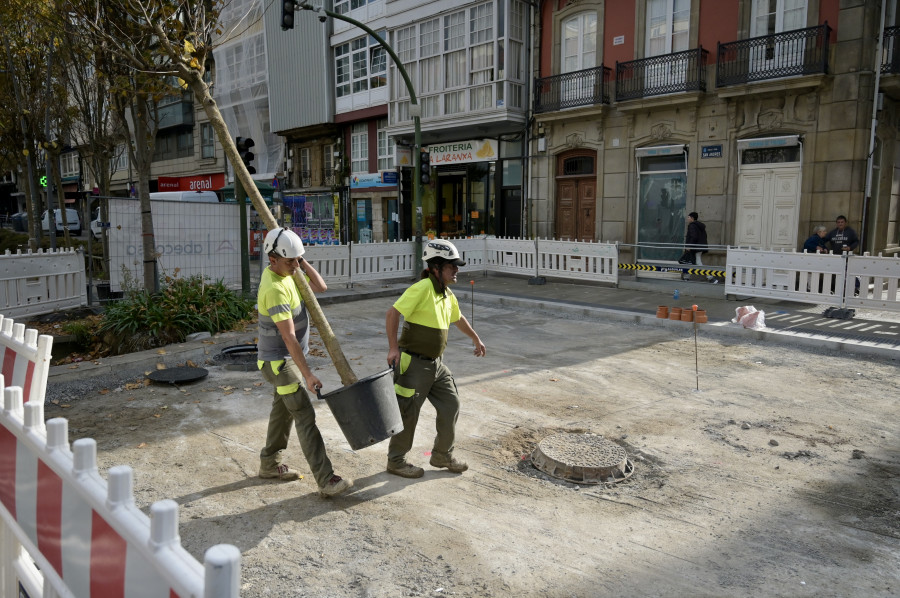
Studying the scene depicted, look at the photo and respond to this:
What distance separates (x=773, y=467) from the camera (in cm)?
519

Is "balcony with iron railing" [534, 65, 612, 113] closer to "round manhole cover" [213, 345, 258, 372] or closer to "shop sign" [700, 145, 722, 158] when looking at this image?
"shop sign" [700, 145, 722, 158]

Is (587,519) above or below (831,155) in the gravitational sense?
below

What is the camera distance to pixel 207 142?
37062mm

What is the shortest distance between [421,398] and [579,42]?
18.0 meters

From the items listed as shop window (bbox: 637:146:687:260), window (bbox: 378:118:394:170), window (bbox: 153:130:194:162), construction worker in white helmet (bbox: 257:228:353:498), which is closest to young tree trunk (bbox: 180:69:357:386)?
construction worker in white helmet (bbox: 257:228:353:498)

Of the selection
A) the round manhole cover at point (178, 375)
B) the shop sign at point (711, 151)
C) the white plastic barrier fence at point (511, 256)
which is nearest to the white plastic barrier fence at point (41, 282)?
the round manhole cover at point (178, 375)

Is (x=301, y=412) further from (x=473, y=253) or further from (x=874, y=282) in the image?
(x=473, y=253)

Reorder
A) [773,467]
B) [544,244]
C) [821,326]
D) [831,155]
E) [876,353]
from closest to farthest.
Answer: [773,467], [876,353], [821,326], [831,155], [544,244]

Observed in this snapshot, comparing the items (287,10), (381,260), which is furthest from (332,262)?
(287,10)

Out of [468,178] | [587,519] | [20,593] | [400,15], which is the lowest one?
[587,519]

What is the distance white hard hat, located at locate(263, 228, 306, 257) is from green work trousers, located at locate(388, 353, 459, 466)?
43.5 inches

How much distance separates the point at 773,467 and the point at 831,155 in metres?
12.9

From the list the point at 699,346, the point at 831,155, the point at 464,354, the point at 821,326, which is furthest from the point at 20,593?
the point at 831,155

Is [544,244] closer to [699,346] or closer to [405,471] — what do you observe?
[699,346]
